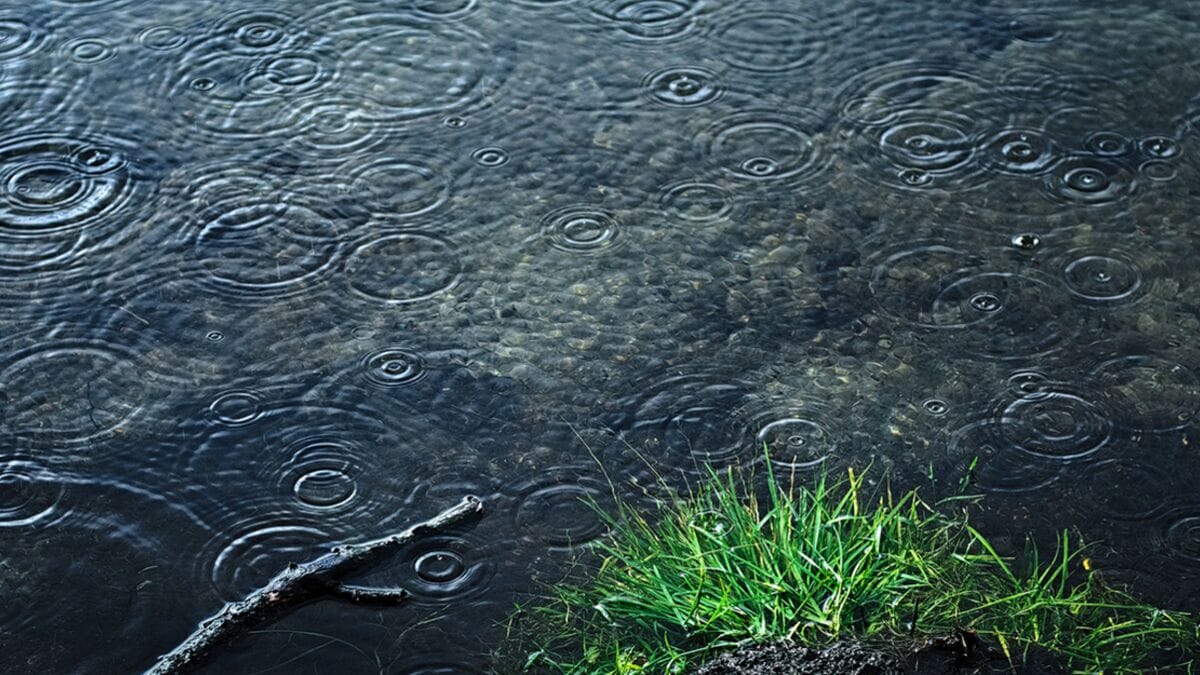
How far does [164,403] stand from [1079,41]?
323cm

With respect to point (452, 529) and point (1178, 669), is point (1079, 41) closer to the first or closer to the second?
point (1178, 669)

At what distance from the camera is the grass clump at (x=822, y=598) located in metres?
2.69

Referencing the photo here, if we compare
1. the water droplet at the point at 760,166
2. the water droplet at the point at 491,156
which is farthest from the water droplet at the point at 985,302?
the water droplet at the point at 491,156

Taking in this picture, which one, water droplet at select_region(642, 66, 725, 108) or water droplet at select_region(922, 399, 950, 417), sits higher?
water droplet at select_region(642, 66, 725, 108)

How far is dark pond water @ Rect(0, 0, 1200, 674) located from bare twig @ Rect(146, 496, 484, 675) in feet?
0.13

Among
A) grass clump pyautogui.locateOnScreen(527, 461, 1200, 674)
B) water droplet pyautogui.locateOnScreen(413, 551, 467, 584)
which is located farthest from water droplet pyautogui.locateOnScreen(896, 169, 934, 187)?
water droplet pyautogui.locateOnScreen(413, 551, 467, 584)

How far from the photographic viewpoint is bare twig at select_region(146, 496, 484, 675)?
2773 mm

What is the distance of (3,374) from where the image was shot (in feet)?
11.4

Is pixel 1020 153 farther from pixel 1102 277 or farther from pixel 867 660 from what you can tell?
pixel 867 660

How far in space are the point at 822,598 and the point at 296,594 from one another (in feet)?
3.60

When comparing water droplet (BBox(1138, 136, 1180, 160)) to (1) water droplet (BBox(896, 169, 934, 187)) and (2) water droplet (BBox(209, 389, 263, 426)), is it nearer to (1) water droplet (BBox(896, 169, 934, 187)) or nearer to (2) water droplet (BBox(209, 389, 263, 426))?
(1) water droplet (BBox(896, 169, 934, 187))

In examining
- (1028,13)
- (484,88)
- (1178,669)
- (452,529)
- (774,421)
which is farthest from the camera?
(1028,13)

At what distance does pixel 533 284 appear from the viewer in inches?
145

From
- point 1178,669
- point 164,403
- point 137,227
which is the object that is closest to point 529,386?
point 164,403
